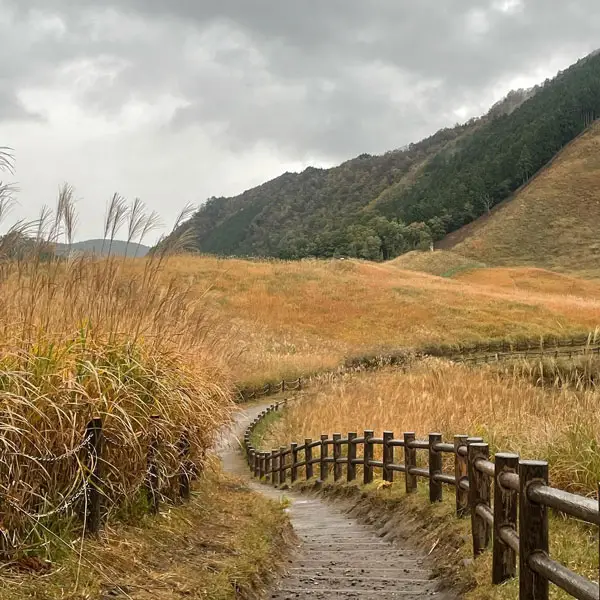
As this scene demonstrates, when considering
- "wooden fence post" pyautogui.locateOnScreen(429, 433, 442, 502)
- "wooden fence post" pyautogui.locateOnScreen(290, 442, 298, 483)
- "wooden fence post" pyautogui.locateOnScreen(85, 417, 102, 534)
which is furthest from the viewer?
"wooden fence post" pyautogui.locateOnScreen(290, 442, 298, 483)

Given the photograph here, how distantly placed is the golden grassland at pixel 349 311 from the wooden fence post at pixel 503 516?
81.0ft

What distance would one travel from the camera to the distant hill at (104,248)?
5754mm

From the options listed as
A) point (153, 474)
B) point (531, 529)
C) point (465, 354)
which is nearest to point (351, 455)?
point (153, 474)

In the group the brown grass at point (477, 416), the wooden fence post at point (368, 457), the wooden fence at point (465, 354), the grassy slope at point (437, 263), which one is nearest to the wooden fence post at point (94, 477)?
the brown grass at point (477, 416)

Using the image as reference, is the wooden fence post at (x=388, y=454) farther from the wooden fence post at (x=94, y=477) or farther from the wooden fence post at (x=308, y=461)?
the wooden fence post at (x=94, y=477)

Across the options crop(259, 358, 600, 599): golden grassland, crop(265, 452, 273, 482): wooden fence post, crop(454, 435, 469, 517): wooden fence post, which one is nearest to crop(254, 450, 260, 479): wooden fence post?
crop(265, 452, 273, 482): wooden fence post

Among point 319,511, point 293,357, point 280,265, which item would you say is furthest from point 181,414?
point 280,265

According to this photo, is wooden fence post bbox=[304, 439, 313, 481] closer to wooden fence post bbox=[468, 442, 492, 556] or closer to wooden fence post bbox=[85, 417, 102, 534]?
wooden fence post bbox=[468, 442, 492, 556]

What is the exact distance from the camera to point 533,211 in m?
107

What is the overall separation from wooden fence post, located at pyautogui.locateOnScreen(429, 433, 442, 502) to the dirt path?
2.33 feet

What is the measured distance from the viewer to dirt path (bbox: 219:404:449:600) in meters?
5.86

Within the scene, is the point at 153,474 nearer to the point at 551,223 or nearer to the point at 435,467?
the point at 435,467

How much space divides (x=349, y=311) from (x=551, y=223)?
64235 mm

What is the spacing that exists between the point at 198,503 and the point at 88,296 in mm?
2237
